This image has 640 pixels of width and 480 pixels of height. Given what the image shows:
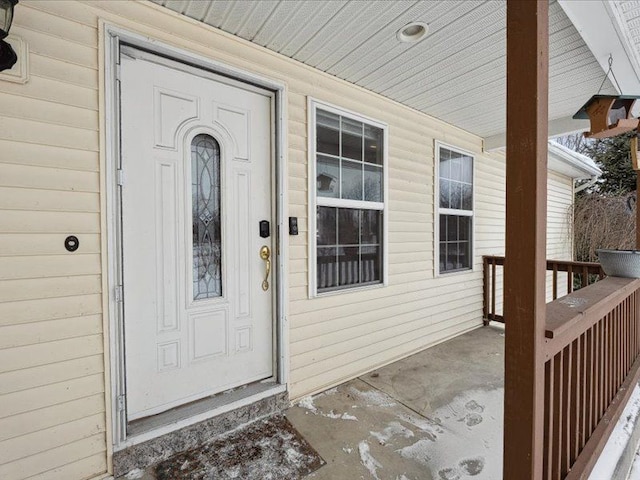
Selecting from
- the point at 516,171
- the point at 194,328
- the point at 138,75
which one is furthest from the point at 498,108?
the point at 194,328

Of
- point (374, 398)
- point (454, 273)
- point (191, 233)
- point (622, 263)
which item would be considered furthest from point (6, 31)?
point (454, 273)

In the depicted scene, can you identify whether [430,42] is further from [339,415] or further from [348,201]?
[339,415]

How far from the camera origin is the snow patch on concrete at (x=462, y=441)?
5.72 ft

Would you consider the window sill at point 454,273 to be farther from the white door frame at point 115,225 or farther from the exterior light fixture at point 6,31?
the exterior light fixture at point 6,31

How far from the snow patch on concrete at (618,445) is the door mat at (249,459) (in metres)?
1.49

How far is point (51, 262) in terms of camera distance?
→ 1.55 metres

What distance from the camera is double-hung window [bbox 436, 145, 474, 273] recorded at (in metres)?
3.79

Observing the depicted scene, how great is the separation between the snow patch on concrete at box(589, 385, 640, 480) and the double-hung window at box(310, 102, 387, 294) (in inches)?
72.9

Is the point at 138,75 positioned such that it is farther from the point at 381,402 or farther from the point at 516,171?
the point at 381,402

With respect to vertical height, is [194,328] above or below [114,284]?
below

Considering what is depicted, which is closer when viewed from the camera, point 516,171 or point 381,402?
point 516,171

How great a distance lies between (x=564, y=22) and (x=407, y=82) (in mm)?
1104

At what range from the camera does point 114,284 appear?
1721mm

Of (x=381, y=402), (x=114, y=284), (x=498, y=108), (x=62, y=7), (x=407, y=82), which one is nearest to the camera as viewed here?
(x=62, y=7)
